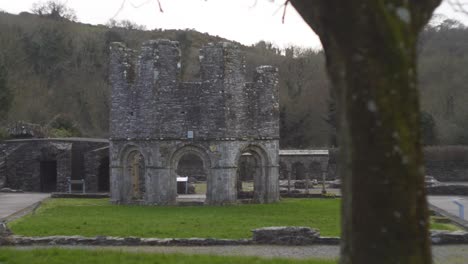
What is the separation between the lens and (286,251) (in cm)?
1174

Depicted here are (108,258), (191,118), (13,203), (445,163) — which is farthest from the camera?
(445,163)

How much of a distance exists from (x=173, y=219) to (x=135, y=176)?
10412mm

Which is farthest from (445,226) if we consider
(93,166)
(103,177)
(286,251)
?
(103,177)

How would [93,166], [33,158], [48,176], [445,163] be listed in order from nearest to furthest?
[93,166] < [33,158] < [48,176] < [445,163]

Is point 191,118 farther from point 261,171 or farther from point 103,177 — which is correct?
point 103,177

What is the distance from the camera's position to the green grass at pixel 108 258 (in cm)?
955

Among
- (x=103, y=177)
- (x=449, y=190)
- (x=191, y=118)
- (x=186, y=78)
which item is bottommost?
(x=449, y=190)

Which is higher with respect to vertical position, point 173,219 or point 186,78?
point 186,78

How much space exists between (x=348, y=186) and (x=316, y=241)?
8.70 metres

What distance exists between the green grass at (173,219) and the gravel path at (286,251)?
6.32 ft

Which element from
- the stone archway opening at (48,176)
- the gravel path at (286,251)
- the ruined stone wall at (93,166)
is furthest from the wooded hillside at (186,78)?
the gravel path at (286,251)

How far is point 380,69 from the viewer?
4.02m

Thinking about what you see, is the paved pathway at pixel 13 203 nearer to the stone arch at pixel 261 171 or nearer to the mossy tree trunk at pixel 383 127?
the stone arch at pixel 261 171

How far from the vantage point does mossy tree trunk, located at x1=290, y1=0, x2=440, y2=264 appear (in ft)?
13.2
